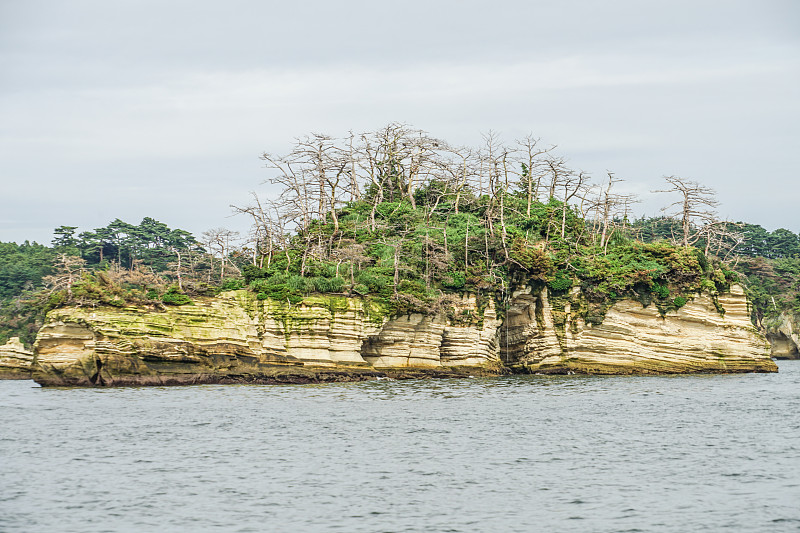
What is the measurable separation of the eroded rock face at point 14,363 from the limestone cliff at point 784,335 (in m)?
71.2

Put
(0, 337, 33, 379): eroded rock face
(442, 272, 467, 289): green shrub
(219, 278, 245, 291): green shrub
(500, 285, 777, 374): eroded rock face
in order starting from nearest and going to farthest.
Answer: (219, 278, 245, 291): green shrub
(500, 285, 777, 374): eroded rock face
(442, 272, 467, 289): green shrub
(0, 337, 33, 379): eroded rock face

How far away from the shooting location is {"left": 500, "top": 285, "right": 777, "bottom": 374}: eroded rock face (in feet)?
158

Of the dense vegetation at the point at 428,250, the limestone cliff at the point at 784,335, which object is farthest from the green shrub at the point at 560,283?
the limestone cliff at the point at 784,335

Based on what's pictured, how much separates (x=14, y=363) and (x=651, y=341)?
159ft

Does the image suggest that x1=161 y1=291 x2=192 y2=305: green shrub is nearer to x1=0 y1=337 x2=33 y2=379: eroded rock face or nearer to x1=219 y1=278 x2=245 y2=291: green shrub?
x1=219 y1=278 x2=245 y2=291: green shrub

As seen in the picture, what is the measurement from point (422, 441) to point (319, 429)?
4.10 meters

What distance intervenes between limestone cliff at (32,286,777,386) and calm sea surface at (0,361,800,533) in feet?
11.6

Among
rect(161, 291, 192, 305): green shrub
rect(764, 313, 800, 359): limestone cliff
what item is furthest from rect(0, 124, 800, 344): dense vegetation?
Answer: rect(764, 313, 800, 359): limestone cliff

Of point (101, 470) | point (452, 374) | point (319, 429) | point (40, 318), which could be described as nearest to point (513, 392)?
point (452, 374)

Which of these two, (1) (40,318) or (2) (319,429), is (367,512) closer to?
(2) (319,429)

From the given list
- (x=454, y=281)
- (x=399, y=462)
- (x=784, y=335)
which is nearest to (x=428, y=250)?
(x=454, y=281)

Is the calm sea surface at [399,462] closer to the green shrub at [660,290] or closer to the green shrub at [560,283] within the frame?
the green shrub at [660,290]

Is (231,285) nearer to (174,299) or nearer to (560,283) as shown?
(174,299)

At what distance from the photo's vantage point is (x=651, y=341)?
48344 millimetres
